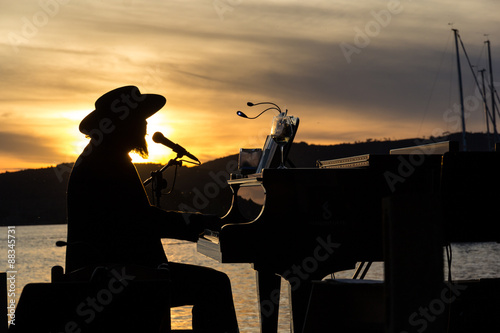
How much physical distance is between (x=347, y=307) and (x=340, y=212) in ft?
3.15

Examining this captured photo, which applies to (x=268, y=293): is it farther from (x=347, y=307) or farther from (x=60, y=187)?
(x=60, y=187)

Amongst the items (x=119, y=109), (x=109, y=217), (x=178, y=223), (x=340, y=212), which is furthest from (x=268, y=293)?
(x=119, y=109)

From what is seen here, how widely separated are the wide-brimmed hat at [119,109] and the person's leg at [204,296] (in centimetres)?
77

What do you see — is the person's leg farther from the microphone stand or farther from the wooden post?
the wooden post

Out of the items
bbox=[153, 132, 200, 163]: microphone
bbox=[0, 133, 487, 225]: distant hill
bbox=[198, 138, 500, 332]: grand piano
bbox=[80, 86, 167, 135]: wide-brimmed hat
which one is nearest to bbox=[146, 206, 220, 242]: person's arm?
bbox=[198, 138, 500, 332]: grand piano

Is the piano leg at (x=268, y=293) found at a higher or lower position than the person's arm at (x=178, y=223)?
lower

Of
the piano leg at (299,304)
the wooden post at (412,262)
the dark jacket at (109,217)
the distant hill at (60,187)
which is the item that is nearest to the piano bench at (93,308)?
the dark jacket at (109,217)

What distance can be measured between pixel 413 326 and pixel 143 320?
1.07 meters

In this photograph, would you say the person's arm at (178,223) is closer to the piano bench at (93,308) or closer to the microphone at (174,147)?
the microphone at (174,147)

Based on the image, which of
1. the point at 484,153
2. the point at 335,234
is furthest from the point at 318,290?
the point at 484,153

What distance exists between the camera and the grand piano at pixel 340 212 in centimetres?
391

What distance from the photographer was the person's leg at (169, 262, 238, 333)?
3.62m

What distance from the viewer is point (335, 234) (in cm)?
395

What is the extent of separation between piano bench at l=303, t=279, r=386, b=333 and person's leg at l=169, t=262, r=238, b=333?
0.51 m
